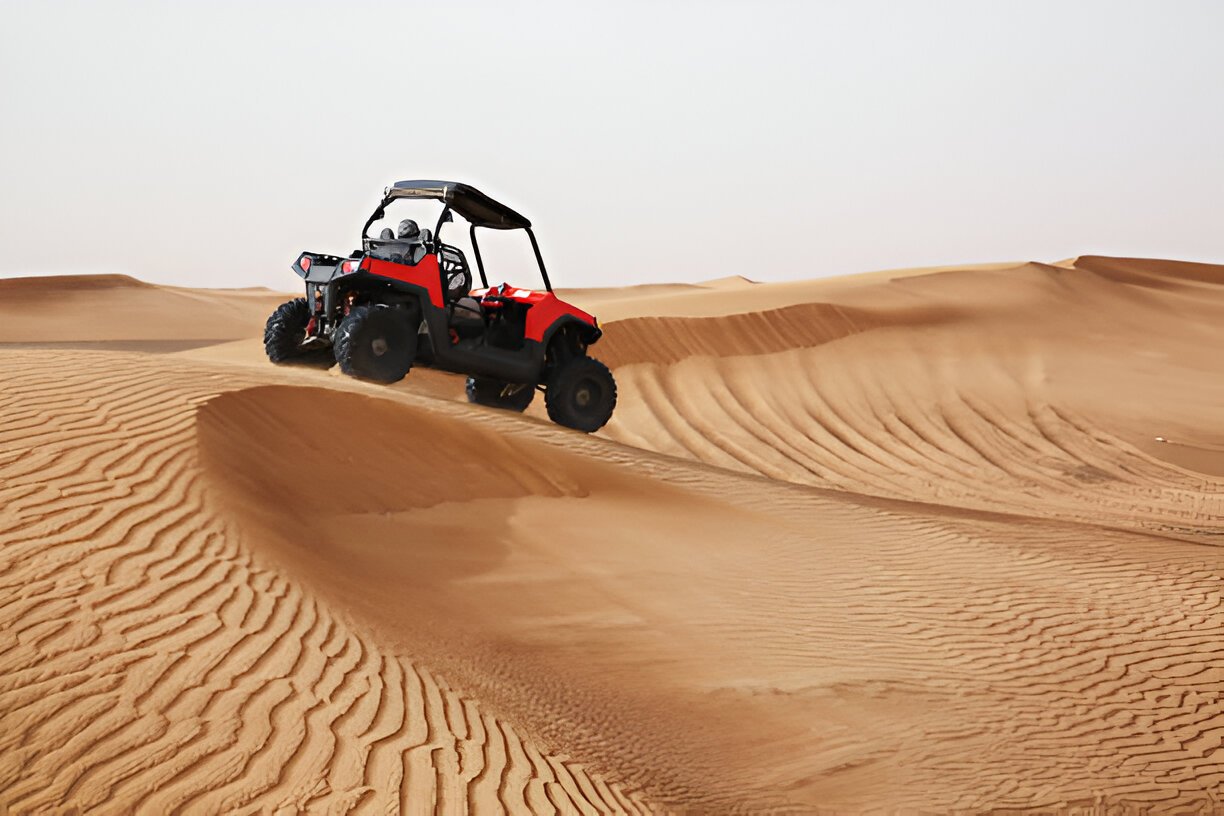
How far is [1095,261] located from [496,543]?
3489 centimetres

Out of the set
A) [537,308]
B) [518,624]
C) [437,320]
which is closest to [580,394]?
[537,308]

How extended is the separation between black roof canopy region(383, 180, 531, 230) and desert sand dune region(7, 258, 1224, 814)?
2.06m

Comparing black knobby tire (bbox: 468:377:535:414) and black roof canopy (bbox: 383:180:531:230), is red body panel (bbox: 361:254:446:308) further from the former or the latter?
black knobby tire (bbox: 468:377:535:414)

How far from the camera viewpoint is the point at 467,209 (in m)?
12.8

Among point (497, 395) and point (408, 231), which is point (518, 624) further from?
point (497, 395)

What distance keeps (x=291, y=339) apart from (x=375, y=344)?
2169 millimetres

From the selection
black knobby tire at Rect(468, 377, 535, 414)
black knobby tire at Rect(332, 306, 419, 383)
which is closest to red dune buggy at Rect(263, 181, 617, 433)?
black knobby tire at Rect(332, 306, 419, 383)

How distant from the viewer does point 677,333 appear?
22406mm

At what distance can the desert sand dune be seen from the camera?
468cm

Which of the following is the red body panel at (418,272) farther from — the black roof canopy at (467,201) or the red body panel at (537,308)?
the red body panel at (537,308)

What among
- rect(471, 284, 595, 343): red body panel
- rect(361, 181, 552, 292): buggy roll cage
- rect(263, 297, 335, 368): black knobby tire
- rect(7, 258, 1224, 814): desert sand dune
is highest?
rect(361, 181, 552, 292): buggy roll cage

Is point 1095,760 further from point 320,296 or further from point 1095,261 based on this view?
point 1095,261

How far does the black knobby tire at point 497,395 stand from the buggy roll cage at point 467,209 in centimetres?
197

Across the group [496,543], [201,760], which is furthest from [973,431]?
[201,760]
